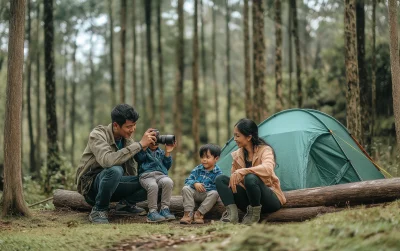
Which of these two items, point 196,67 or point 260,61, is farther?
point 196,67

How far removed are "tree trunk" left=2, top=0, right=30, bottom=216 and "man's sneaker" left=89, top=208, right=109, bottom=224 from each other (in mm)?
1197

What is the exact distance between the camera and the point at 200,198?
717 centimetres

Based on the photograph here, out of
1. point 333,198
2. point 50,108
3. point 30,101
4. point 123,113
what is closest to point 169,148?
point 123,113

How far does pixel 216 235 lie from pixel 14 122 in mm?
3906

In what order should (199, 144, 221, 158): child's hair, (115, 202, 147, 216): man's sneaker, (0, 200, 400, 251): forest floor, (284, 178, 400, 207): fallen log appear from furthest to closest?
(115, 202, 147, 216): man's sneaker → (199, 144, 221, 158): child's hair → (284, 178, 400, 207): fallen log → (0, 200, 400, 251): forest floor

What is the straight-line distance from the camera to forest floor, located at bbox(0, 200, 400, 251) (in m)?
4.20

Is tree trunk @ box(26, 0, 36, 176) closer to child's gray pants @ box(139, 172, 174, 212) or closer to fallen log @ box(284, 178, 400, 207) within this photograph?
child's gray pants @ box(139, 172, 174, 212)

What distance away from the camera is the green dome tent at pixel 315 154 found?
27.3ft

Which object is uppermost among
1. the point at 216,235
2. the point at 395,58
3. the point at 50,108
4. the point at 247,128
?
the point at 395,58

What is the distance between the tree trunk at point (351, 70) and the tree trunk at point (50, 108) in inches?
314

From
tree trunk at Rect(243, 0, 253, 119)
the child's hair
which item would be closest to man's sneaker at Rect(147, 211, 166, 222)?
the child's hair

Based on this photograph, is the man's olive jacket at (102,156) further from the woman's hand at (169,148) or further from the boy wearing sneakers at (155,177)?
the woman's hand at (169,148)

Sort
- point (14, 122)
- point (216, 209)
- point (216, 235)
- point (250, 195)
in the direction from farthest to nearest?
point (14, 122) → point (216, 209) → point (250, 195) → point (216, 235)

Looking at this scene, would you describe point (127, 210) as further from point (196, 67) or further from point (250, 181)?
point (196, 67)
